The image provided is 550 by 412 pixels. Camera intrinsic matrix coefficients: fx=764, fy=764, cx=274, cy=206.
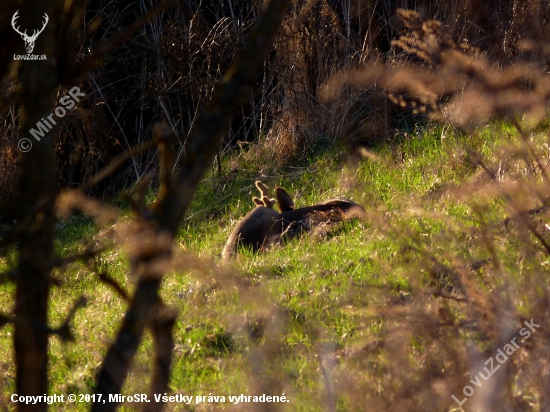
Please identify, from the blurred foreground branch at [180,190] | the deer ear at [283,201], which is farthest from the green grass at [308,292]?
the deer ear at [283,201]

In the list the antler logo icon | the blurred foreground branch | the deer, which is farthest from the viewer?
the deer

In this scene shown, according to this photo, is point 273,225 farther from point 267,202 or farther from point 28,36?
point 28,36

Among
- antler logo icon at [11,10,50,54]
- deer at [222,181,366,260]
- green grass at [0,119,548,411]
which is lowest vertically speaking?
deer at [222,181,366,260]

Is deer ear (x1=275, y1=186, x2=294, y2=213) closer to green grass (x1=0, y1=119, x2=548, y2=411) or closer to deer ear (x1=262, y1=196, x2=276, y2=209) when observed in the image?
deer ear (x1=262, y1=196, x2=276, y2=209)

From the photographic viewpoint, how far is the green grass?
316 cm

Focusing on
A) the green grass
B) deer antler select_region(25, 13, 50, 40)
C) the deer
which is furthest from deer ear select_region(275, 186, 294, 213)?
deer antler select_region(25, 13, 50, 40)

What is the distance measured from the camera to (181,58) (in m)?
10.6

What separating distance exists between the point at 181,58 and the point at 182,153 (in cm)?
137

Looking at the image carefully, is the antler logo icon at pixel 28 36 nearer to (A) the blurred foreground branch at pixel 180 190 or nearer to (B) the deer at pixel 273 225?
(A) the blurred foreground branch at pixel 180 190

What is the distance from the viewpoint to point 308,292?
498 cm

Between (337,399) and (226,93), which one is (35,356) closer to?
(226,93)

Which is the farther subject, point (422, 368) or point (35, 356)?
point (422, 368)

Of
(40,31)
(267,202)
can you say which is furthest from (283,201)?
(40,31)

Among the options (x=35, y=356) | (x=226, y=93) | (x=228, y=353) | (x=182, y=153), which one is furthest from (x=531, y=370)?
(x=182, y=153)
